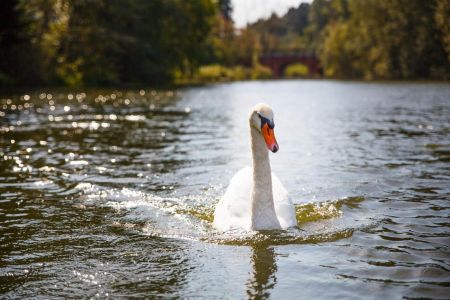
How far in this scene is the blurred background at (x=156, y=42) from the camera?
159 feet

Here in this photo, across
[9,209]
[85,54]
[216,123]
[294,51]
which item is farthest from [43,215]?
[294,51]

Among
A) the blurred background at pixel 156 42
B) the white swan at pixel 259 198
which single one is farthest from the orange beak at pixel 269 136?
the blurred background at pixel 156 42

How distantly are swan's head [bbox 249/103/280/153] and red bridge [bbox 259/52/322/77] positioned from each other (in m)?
115

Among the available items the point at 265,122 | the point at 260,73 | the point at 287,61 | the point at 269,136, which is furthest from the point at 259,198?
the point at 287,61

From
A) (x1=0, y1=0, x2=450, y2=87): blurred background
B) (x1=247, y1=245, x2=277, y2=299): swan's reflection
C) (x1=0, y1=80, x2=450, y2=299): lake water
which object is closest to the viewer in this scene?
(x1=247, y1=245, x2=277, y2=299): swan's reflection

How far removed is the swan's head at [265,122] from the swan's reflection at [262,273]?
1.27 meters

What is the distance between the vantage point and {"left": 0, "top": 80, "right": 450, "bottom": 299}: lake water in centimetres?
598

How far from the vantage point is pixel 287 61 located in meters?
124

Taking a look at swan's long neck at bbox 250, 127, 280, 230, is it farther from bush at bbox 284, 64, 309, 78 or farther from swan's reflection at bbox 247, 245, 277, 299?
bush at bbox 284, 64, 309, 78

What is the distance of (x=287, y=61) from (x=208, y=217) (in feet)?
385

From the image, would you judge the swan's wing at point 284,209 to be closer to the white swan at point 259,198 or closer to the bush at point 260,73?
the white swan at point 259,198

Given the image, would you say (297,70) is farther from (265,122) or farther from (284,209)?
(265,122)

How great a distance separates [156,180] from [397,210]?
466cm

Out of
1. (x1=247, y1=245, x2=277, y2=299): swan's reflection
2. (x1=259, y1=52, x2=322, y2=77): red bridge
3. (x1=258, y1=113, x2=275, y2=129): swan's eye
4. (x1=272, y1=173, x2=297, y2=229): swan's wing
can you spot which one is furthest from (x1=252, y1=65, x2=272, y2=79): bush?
(x1=247, y1=245, x2=277, y2=299): swan's reflection
